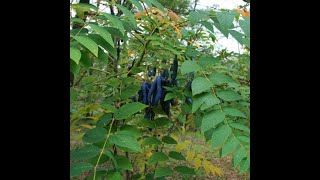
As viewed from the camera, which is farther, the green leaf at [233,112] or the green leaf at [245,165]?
the green leaf at [233,112]

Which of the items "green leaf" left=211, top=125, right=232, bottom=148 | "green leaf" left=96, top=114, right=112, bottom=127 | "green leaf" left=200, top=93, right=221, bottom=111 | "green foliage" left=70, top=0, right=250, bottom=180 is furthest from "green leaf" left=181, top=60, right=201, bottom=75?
"green leaf" left=96, top=114, right=112, bottom=127

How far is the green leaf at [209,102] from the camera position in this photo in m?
1.02

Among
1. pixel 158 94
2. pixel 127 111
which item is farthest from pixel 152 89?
Answer: pixel 127 111

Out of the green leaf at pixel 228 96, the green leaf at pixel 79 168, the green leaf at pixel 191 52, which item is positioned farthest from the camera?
the green leaf at pixel 191 52

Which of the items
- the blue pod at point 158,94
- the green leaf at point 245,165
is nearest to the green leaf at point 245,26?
the green leaf at point 245,165

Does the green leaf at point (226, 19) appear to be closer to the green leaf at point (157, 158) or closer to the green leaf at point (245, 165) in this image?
the green leaf at point (245, 165)

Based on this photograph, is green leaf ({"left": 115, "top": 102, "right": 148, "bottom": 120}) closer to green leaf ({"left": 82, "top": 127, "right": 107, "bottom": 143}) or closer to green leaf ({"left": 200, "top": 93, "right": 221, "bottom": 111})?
green leaf ({"left": 82, "top": 127, "right": 107, "bottom": 143})

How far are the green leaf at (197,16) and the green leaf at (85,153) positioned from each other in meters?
0.48

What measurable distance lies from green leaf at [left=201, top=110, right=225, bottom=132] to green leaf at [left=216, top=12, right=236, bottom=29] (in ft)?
0.84
